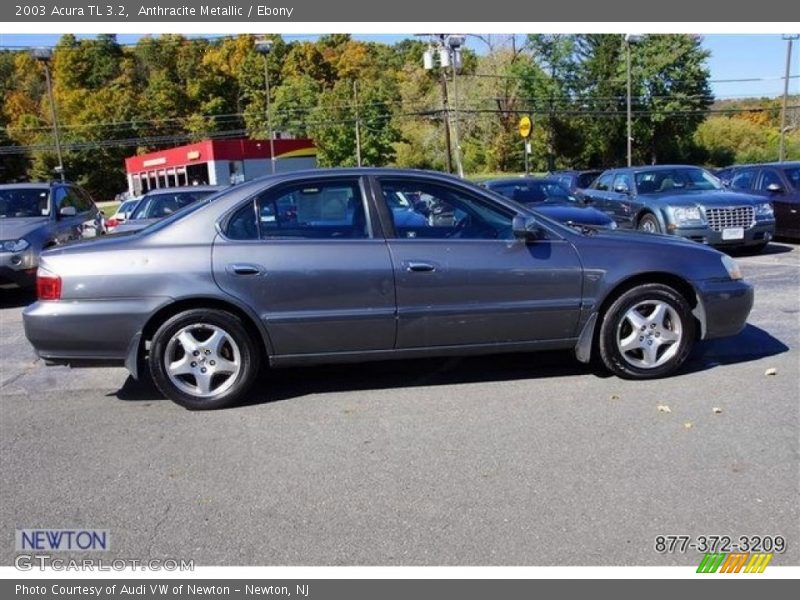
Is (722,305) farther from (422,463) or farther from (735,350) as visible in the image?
(422,463)

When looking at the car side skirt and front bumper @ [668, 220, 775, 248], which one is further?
front bumper @ [668, 220, 775, 248]

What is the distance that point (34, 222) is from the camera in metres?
10.3

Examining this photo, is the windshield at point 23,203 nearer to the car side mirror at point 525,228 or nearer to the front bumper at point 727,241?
the car side mirror at point 525,228

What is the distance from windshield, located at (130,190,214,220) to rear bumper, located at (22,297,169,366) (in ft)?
23.9

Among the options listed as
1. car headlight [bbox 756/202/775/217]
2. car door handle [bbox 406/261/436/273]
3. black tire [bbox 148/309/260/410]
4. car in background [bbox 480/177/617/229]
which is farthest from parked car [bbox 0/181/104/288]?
car headlight [bbox 756/202/775/217]

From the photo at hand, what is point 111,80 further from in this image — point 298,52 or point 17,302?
point 17,302

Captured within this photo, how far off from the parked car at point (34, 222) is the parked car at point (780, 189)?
11.6 metres

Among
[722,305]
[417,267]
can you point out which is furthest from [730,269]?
[417,267]

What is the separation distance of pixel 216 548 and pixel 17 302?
8.61 m

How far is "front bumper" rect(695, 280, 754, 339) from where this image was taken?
17.5 feet

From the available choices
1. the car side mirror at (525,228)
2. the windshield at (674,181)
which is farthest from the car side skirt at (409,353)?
the windshield at (674,181)

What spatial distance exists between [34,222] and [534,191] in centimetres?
792

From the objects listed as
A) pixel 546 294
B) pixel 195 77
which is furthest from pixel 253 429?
pixel 195 77

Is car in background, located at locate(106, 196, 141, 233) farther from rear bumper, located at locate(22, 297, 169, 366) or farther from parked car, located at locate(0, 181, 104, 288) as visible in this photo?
rear bumper, located at locate(22, 297, 169, 366)
